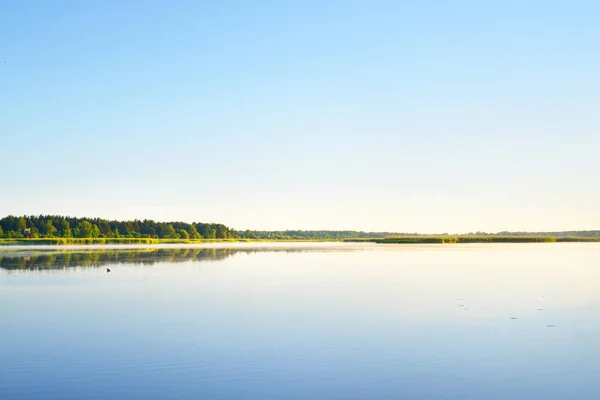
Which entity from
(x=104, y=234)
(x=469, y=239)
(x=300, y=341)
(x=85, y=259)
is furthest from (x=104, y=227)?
(x=300, y=341)

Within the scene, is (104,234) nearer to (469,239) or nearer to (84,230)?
(84,230)

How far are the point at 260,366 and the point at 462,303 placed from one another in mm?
12107

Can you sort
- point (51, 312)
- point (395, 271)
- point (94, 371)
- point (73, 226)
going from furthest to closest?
point (73, 226) → point (395, 271) → point (51, 312) → point (94, 371)

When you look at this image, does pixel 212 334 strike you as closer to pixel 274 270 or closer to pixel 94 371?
pixel 94 371

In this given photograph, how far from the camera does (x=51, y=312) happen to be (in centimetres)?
2025

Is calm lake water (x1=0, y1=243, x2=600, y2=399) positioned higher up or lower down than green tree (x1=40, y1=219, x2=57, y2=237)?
lower down

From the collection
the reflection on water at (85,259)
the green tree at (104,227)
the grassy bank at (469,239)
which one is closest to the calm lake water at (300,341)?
the reflection on water at (85,259)

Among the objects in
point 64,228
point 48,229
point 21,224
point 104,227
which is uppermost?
point 21,224

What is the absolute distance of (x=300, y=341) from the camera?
50.5 feet

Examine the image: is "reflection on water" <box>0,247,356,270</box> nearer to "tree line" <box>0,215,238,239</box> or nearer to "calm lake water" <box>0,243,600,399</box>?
"calm lake water" <box>0,243,600,399</box>

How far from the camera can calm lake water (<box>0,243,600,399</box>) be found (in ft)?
37.0

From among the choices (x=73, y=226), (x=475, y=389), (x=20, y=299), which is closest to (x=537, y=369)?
(x=475, y=389)

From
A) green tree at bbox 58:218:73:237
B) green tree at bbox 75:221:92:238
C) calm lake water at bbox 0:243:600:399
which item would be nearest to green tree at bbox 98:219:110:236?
green tree at bbox 58:218:73:237

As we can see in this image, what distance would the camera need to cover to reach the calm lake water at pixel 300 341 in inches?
444
